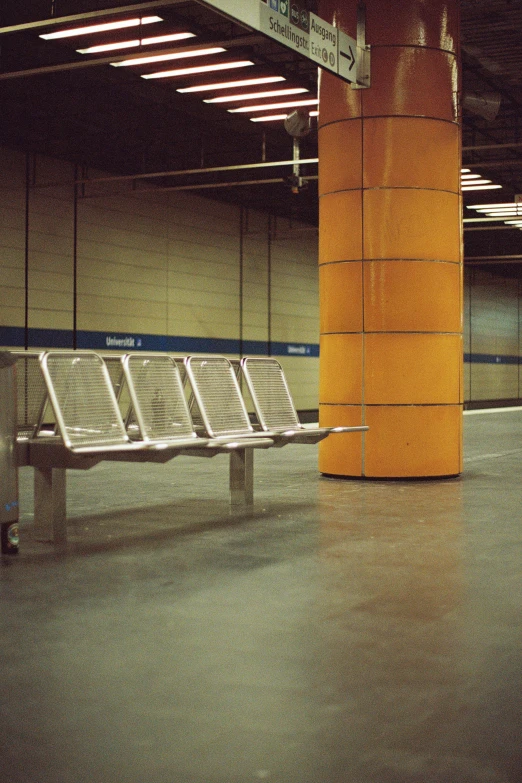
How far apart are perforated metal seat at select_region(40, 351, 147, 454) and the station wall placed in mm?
15718

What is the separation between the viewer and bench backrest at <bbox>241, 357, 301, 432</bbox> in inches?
343

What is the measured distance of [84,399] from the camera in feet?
22.4

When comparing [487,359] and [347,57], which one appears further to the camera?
[487,359]

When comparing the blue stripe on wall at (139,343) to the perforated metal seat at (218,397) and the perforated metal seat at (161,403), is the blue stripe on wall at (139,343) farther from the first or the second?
the perforated metal seat at (161,403)

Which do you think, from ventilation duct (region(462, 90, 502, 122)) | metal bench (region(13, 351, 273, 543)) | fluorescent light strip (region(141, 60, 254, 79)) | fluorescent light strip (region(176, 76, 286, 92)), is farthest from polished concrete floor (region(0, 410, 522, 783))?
fluorescent light strip (region(176, 76, 286, 92))

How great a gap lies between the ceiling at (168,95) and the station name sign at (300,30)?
1376 millimetres

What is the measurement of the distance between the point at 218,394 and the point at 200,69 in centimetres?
871

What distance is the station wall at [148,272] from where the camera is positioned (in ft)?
73.9

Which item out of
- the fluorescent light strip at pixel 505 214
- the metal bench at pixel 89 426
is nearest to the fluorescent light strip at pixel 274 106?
the metal bench at pixel 89 426

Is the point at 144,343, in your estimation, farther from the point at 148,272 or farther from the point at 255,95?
the point at 255,95

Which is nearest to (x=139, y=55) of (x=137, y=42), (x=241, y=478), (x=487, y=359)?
(x=137, y=42)

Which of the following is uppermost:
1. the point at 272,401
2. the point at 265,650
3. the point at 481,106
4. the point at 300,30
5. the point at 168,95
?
the point at 168,95

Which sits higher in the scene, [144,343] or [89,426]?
[144,343]

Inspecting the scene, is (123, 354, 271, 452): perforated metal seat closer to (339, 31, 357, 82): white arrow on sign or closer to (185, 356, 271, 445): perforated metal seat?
(185, 356, 271, 445): perforated metal seat
